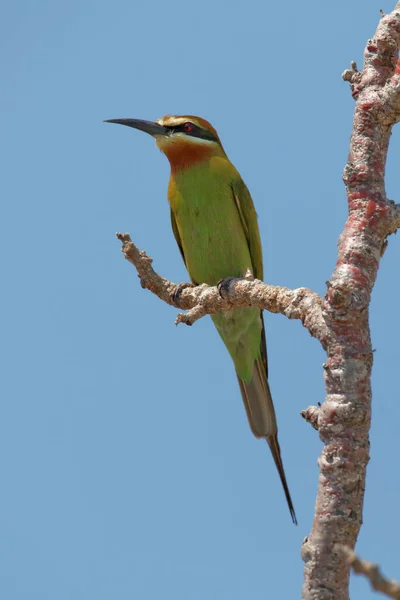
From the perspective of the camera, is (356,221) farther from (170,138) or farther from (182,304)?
(170,138)

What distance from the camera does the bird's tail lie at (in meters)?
4.71

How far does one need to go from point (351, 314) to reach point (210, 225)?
2.98 metres

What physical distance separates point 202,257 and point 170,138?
900mm

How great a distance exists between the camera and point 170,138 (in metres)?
5.63

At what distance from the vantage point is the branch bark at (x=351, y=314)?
2240mm

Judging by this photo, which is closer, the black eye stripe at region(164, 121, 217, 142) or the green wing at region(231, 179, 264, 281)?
the green wing at region(231, 179, 264, 281)

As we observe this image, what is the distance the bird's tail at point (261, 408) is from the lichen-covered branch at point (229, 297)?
103cm

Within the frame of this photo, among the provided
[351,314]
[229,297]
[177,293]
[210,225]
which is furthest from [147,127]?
[351,314]

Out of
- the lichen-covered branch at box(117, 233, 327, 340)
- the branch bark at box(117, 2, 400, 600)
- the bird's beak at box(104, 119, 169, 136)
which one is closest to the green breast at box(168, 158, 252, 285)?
the bird's beak at box(104, 119, 169, 136)

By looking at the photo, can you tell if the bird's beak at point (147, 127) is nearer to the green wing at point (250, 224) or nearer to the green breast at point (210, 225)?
the green breast at point (210, 225)

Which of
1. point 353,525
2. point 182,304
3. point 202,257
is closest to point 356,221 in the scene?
point 353,525

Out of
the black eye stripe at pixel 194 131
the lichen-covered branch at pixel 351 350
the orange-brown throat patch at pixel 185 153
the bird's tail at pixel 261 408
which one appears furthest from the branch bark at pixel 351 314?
the black eye stripe at pixel 194 131

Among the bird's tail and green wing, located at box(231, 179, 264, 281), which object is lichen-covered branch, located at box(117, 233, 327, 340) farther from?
green wing, located at box(231, 179, 264, 281)

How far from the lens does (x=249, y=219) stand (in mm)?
5516
